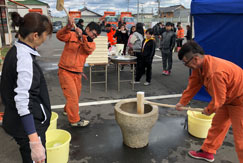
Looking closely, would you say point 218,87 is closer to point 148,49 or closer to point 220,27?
point 220,27

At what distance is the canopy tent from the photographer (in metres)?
4.04

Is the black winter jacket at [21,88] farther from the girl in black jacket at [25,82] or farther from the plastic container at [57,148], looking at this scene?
the plastic container at [57,148]

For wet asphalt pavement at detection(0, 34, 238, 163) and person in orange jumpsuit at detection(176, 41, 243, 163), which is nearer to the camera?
person in orange jumpsuit at detection(176, 41, 243, 163)

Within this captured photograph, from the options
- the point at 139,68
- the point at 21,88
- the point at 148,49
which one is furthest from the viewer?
the point at 139,68

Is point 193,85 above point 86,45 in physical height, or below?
below

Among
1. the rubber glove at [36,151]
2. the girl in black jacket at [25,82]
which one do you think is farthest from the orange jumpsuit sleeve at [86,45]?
the rubber glove at [36,151]

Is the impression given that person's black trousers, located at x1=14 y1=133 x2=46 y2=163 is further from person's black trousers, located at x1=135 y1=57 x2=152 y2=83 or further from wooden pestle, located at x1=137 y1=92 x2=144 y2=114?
person's black trousers, located at x1=135 y1=57 x2=152 y2=83

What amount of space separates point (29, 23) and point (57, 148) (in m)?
1.56

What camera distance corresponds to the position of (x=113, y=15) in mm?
29141

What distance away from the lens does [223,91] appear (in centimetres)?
206

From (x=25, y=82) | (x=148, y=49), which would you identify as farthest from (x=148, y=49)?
(x=25, y=82)

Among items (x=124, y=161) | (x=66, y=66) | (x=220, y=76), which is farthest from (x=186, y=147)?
(x=66, y=66)

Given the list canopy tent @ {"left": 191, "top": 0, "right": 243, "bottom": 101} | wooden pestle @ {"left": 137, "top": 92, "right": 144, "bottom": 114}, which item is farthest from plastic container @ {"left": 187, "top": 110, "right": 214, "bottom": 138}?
canopy tent @ {"left": 191, "top": 0, "right": 243, "bottom": 101}

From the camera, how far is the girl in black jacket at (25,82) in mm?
1310
